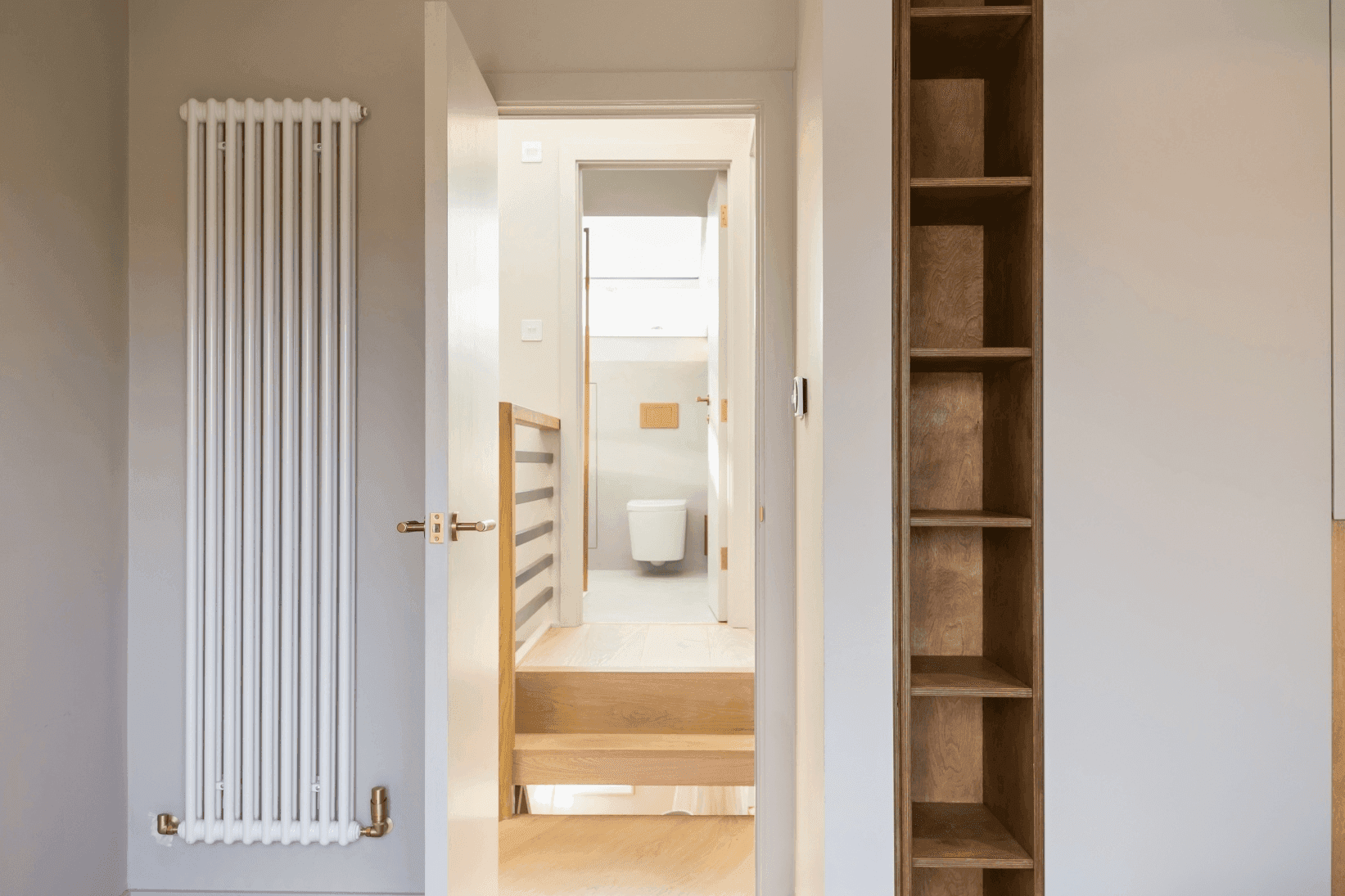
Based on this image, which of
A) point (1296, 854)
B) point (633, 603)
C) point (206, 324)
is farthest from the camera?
point (633, 603)

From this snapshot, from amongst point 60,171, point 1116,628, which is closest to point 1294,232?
point 1116,628

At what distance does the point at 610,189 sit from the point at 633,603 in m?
2.52

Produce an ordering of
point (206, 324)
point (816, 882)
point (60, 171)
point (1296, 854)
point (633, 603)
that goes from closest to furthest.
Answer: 1. point (1296, 854)
2. point (816, 882)
3. point (60, 171)
4. point (206, 324)
5. point (633, 603)

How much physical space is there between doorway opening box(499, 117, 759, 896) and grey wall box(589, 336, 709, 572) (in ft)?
0.05

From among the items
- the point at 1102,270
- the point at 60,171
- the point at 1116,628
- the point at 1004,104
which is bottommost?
the point at 1116,628

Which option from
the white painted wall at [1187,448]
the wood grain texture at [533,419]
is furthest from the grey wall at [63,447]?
the white painted wall at [1187,448]

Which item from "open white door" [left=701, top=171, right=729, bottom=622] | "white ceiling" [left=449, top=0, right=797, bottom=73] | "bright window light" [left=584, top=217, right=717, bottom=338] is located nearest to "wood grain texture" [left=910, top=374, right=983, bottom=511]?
"white ceiling" [left=449, top=0, right=797, bottom=73]

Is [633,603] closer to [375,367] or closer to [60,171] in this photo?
[375,367]

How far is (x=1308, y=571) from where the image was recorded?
5.15 ft

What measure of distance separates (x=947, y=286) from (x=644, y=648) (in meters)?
2.04

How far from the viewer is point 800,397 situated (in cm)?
189

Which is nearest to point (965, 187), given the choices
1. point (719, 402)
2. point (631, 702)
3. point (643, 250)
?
point (631, 702)

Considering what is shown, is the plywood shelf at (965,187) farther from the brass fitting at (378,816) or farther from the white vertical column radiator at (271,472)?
the brass fitting at (378,816)

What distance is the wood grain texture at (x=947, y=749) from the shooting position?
1.82m
